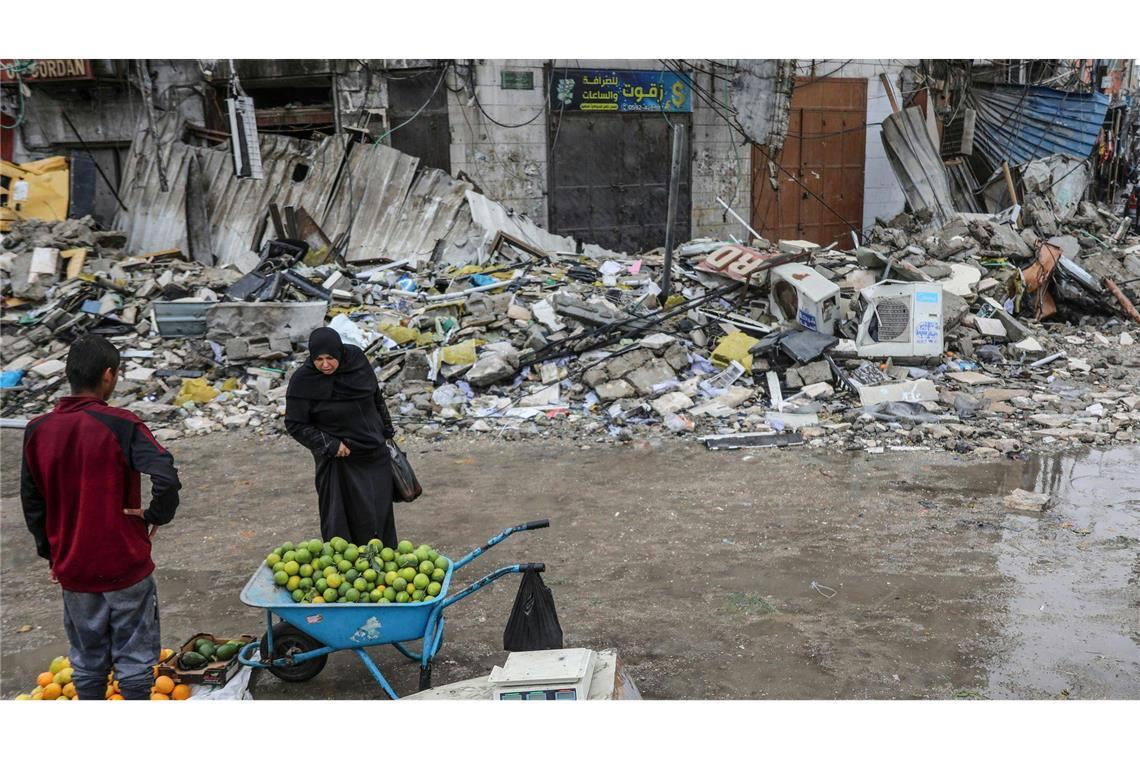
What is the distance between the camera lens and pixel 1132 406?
8.80 m

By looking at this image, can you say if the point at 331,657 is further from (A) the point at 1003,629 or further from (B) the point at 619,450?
(B) the point at 619,450

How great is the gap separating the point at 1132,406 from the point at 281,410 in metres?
8.46

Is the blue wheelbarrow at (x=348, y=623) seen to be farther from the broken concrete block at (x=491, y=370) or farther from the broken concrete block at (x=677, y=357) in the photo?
the broken concrete block at (x=677, y=357)

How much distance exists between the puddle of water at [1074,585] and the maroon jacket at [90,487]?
3.65 metres

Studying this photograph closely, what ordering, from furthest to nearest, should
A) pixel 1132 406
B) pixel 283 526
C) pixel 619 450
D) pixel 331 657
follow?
pixel 1132 406 < pixel 619 450 < pixel 283 526 < pixel 331 657

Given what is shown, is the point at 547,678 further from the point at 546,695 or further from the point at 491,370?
the point at 491,370

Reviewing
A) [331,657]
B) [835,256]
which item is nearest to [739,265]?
[835,256]

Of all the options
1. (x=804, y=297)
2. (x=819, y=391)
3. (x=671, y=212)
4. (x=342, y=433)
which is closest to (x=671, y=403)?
(x=819, y=391)

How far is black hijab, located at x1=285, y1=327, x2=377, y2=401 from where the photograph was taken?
14.4ft

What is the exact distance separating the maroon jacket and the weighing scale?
1.41m

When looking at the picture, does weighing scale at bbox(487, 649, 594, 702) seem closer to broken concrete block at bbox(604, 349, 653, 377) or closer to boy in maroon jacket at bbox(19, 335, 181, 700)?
boy in maroon jacket at bbox(19, 335, 181, 700)

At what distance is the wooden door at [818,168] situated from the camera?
54.3 feet

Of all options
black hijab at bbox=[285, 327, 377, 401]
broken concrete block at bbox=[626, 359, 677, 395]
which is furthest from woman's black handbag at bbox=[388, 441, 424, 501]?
broken concrete block at bbox=[626, 359, 677, 395]

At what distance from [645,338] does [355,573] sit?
6.49 meters
